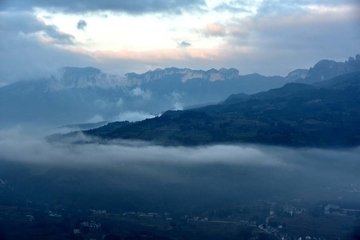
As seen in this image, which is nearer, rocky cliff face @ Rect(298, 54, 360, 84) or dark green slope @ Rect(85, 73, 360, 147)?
dark green slope @ Rect(85, 73, 360, 147)

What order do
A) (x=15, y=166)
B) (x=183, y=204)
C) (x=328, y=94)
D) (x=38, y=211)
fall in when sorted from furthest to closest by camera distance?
(x=328, y=94)
(x=15, y=166)
(x=183, y=204)
(x=38, y=211)

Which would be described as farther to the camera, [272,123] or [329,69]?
[329,69]

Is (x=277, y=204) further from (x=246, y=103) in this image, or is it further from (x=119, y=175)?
(x=246, y=103)

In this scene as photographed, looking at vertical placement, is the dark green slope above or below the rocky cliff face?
below

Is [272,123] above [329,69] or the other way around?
the other way around

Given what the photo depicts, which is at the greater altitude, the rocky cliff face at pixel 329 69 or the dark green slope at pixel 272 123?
the rocky cliff face at pixel 329 69

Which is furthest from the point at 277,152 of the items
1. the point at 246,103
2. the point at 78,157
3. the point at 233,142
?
the point at 246,103

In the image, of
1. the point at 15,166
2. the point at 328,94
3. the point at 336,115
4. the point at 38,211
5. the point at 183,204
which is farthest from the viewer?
the point at 328,94

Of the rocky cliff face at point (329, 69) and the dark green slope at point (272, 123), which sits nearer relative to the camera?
the dark green slope at point (272, 123)
